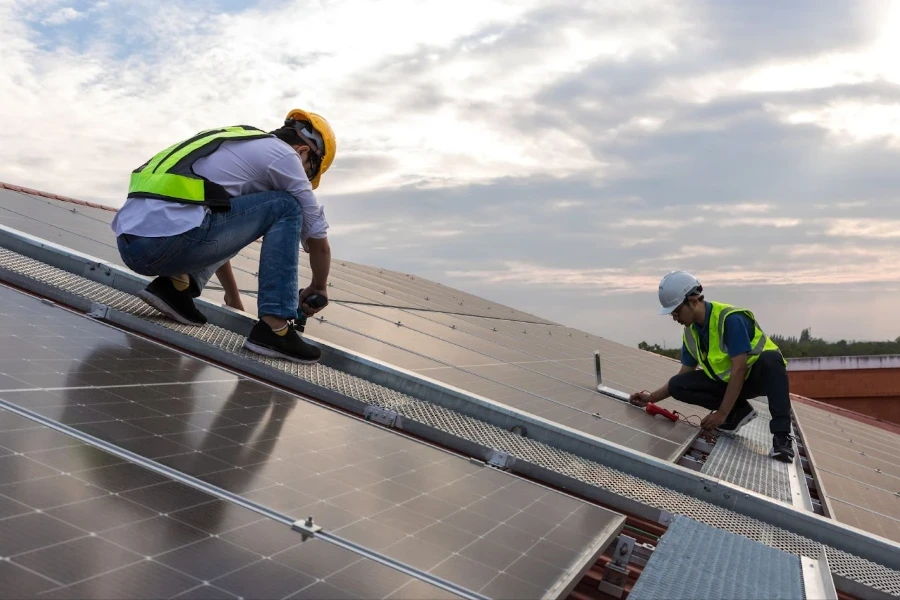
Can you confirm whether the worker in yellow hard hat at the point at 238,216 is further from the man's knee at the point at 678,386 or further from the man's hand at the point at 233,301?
the man's knee at the point at 678,386

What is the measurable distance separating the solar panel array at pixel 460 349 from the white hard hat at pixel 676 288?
1.02m

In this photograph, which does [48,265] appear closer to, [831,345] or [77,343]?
[77,343]

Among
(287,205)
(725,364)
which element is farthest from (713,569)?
(725,364)

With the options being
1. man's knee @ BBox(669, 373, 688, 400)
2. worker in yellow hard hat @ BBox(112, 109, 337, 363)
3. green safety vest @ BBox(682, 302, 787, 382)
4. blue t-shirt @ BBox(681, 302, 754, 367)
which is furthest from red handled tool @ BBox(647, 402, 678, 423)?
worker in yellow hard hat @ BBox(112, 109, 337, 363)

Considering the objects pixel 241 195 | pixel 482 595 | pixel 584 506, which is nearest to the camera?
pixel 482 595

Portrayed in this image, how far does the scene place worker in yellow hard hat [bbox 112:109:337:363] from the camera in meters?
4.72

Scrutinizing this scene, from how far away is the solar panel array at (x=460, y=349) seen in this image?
5.93 meters

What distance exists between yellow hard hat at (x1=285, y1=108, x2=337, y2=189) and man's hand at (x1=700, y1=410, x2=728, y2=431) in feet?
12.4

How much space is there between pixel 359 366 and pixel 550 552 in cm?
298

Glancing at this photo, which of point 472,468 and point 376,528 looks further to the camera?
point 472,468

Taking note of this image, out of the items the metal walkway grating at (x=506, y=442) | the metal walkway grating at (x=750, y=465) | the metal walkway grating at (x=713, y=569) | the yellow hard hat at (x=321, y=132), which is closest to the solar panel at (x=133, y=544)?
the metal walkway grating at (x=713, y=569)

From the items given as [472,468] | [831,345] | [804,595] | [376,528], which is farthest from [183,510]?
[831,345]

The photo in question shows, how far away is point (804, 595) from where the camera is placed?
2609 millimetres

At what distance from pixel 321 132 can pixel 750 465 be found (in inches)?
156
